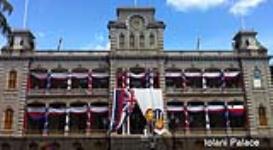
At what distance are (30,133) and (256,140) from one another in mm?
28767

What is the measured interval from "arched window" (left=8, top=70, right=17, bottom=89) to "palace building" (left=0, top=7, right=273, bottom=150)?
0.13 meters

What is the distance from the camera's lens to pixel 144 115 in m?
57.9

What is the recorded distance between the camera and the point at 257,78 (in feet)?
198

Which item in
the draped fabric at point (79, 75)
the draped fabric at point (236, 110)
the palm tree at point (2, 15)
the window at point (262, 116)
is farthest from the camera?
the draped fabric at point (79, 75)

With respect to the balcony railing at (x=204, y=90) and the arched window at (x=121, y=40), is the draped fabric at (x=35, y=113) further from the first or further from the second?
the balcony railing at (x=204, y=90)

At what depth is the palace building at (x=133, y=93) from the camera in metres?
57.5

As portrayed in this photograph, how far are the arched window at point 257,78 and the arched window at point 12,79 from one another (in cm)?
3179

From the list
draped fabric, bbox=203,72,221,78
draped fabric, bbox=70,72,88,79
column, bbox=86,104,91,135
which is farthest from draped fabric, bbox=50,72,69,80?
draped fabric, bbox=203,72,221,78

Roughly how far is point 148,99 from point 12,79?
59.8 feet

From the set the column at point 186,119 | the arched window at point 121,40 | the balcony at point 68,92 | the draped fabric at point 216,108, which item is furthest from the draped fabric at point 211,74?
the balcony at point 68,92

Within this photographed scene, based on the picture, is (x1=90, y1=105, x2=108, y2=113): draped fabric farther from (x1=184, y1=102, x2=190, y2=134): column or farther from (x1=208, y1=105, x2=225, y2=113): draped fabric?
(x1=208, y1=105, x2=225, y2=113): draped fabric

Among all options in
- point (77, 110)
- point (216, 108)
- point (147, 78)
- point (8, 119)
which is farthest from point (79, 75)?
point (216, 108)

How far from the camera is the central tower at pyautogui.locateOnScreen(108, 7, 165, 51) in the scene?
202 feet

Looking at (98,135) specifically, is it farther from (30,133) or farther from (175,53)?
(175,53)
